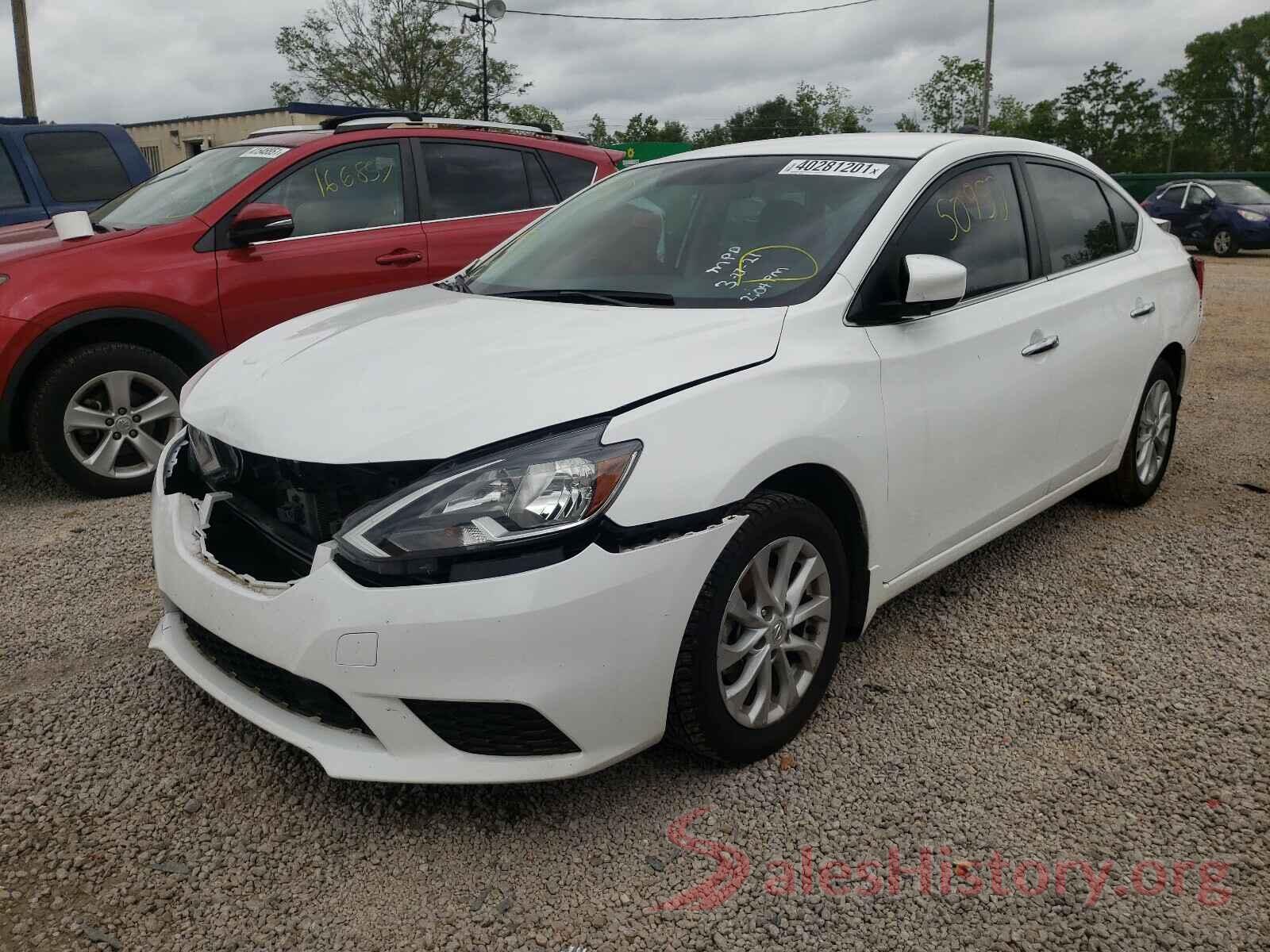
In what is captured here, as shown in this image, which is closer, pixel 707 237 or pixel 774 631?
pixel 774 631

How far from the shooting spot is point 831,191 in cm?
309

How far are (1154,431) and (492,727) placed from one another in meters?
3.57

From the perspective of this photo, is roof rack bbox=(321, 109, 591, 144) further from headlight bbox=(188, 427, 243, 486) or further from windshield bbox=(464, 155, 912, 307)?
headlight bbox=(188, 427, 243, 486)

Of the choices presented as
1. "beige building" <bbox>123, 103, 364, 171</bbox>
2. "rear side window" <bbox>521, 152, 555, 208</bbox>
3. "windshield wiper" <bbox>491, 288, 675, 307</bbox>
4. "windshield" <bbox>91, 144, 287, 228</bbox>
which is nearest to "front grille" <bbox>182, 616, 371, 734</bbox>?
"windshield wiper" <bbox>491, 288, 675, 307</bbox>

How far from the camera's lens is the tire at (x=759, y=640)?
2.28 metres

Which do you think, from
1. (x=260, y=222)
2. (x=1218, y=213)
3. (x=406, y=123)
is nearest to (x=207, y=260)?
(x=260, y=222)

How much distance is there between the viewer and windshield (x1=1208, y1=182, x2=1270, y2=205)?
19.2 m

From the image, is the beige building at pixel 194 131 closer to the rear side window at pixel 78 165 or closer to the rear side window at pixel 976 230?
the rear side window at pixel 78 165

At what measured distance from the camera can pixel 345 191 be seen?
5.35 meters

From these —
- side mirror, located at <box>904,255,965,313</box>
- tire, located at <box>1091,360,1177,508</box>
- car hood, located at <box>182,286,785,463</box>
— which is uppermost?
side mirror, located at <box>904,255,965,313</box>

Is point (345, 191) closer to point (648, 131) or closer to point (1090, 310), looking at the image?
point (1090, 310)

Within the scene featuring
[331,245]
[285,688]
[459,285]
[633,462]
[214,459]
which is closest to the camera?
[633,462]

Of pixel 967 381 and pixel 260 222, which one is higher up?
pixel 260 222

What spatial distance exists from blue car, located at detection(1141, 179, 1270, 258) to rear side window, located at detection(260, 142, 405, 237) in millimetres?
18298
